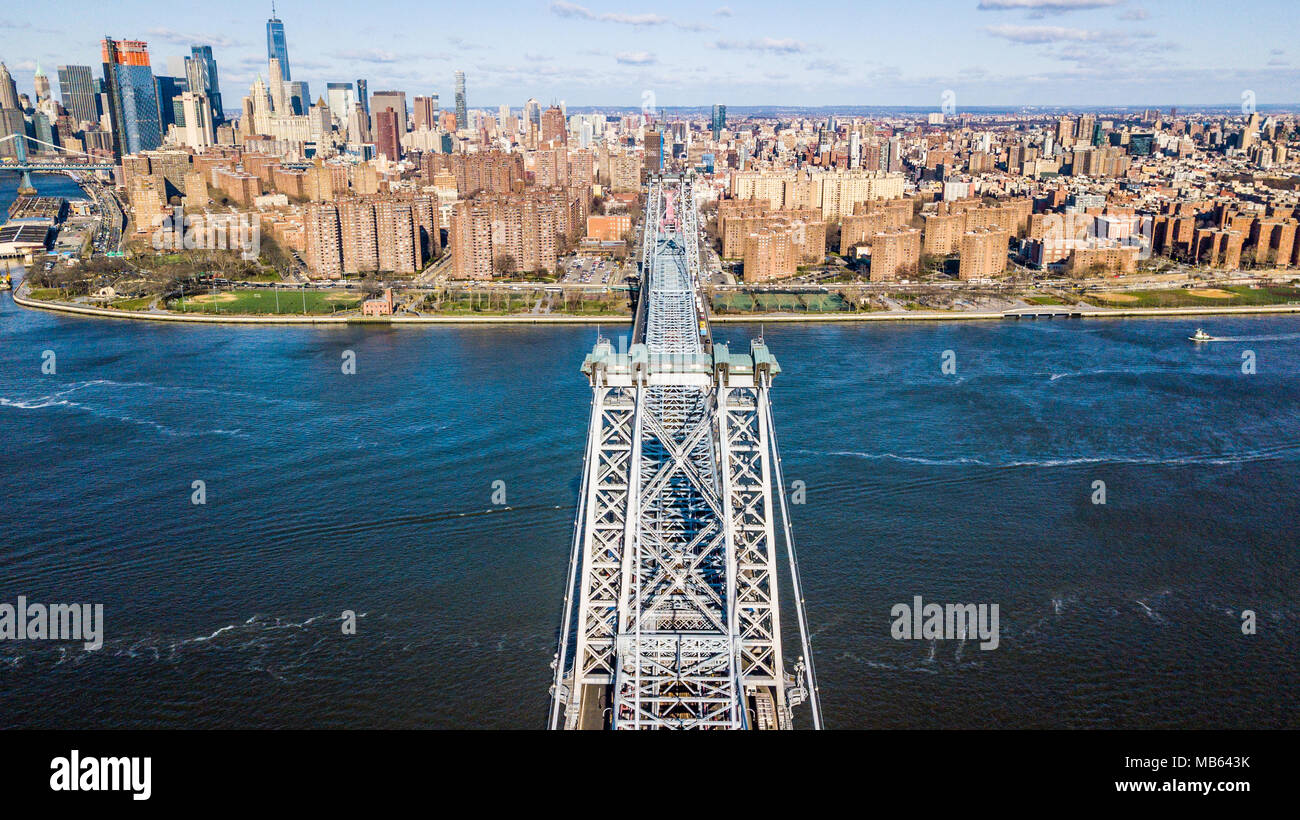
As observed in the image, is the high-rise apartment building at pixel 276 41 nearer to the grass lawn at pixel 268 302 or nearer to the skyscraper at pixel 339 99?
the skyscraper at pixel 339 99

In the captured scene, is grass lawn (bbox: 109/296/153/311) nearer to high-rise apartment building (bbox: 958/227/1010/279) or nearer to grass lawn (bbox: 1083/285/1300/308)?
high-rise apartment building (bbox: 958/227/1010/279)

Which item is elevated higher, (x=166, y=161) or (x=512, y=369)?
(x=166, y=161)

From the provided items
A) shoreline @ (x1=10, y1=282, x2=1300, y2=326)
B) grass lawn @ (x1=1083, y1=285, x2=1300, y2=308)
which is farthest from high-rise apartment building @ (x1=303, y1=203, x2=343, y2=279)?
grass lawn @ (x1=1083, y1=285, x2=1300, y2=308)

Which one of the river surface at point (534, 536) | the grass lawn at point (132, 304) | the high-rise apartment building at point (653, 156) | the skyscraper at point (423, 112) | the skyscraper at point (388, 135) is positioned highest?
the skyscraper at point (423, 112)

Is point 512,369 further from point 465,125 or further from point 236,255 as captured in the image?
point 465,125

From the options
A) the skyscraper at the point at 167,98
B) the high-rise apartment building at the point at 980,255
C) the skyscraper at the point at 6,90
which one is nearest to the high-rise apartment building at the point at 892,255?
the high-rise apartment building at the point at 980,255

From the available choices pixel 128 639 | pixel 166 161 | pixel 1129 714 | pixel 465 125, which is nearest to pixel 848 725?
pixel 1129 714
